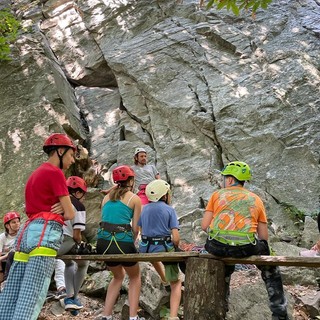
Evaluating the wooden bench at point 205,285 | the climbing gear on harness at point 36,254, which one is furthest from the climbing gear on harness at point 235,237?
the climbing gear on harness at point 36,254

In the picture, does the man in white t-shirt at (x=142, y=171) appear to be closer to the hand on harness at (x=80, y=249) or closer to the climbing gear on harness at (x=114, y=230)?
the hand on harness at (x=80, y=249)

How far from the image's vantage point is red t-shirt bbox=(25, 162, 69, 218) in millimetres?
4180

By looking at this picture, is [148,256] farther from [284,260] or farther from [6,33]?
[6,33]

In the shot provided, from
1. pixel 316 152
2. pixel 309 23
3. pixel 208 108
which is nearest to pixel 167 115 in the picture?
pixel 208 108

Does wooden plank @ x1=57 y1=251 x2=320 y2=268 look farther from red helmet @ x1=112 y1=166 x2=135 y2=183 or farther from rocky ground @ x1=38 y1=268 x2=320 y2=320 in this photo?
rocky ground @ x1=38 y1=268 x2=320 y2=320

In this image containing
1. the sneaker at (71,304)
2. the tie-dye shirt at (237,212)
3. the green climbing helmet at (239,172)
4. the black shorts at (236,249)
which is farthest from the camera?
the sneaker at (71,304)

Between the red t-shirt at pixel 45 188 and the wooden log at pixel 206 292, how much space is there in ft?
5.24

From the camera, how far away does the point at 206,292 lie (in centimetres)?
446

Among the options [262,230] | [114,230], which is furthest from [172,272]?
[262,230]

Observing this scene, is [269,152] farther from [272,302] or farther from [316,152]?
[272,302]

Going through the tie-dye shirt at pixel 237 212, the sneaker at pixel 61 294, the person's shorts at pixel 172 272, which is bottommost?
the sneaker at pixel 61 294

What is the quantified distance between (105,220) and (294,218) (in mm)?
6422

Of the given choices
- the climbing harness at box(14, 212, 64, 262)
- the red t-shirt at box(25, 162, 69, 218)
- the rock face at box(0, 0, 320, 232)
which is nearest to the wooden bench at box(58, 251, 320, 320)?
the climbing harness at box(14, 212, 64, 262)

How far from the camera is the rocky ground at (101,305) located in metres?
6.10
